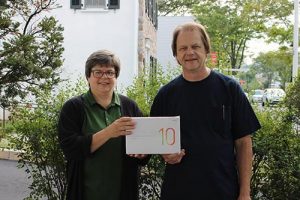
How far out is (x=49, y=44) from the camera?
242 inches

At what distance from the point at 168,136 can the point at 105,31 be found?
13.4 m

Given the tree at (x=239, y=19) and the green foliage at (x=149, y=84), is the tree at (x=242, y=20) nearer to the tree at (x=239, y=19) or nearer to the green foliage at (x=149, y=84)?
the tree at (x=239, y=19)

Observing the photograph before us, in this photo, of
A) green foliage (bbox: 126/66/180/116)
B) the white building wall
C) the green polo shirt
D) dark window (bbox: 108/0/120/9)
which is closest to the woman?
the green polo shirt

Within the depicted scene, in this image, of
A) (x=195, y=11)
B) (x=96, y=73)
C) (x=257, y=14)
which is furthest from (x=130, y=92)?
(x=195, y=11)

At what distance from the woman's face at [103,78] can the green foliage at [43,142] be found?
126 cm

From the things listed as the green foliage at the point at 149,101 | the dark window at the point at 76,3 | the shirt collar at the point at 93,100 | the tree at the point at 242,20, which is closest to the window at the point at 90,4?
the dark window at the point at 76,3

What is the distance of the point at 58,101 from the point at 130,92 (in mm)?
649

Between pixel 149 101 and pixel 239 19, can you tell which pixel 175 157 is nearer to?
pixel 149 101

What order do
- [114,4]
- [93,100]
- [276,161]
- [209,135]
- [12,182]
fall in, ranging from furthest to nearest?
[114,4]
[12,182]
[276,161]
[93,100]
[209,135]

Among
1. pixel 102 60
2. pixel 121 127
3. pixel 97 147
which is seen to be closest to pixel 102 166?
pixel 97 147

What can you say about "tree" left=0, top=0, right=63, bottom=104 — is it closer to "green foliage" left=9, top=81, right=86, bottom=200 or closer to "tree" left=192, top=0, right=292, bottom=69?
"green foliage" left=9, top=81, right=86, bottom=200

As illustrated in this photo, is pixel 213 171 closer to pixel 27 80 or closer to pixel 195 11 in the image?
pixel 27 80

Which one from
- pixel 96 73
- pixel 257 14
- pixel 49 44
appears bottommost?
pixel 96 73

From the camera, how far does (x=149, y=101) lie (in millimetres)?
3922
